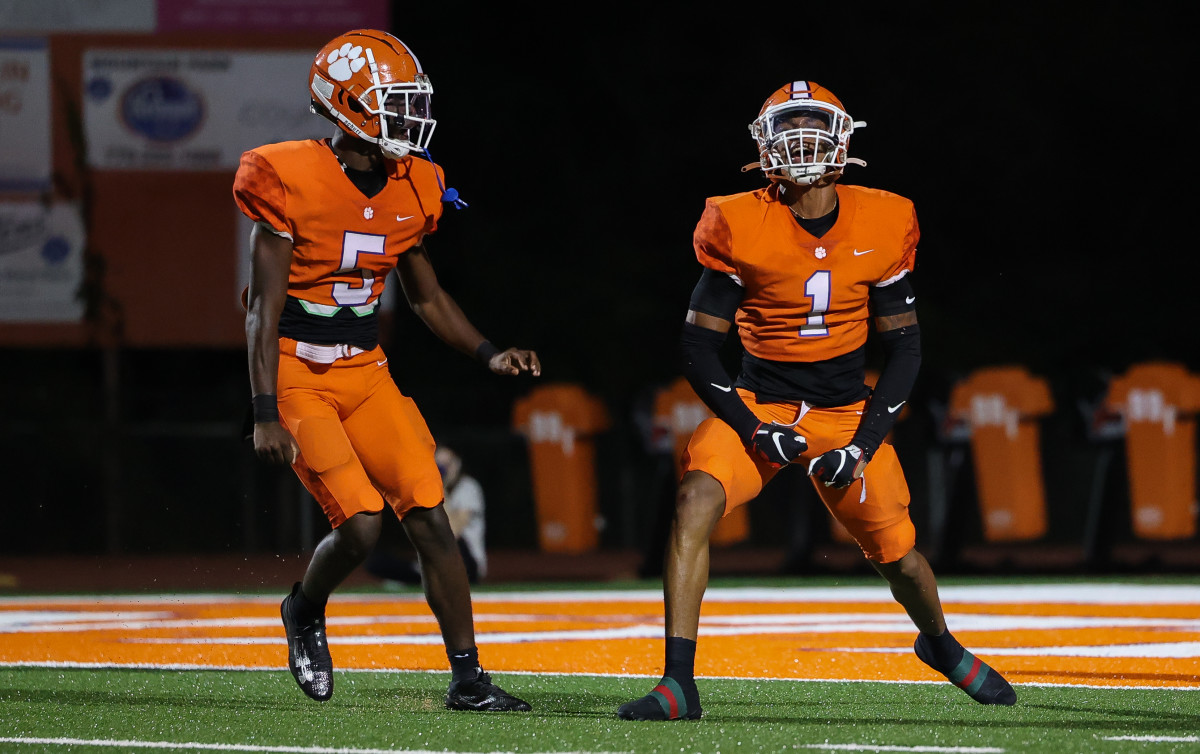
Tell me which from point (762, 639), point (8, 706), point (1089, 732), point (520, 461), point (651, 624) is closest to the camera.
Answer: point (1089, 732)

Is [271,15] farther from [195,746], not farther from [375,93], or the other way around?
[195,746]

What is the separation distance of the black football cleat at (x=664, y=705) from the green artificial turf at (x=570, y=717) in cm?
3

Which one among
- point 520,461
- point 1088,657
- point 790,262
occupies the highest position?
point 790,262

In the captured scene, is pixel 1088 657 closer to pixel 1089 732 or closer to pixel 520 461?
pixel 1089 732

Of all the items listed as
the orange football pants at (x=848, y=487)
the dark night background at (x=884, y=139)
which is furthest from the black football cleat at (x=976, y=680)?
the dark night background at (x=884, y=139)

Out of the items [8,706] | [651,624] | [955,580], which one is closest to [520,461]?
[955,580]

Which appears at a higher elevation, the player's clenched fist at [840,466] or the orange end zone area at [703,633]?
the player's clenched fist at [840,466]

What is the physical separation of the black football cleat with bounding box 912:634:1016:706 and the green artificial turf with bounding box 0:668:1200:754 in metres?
0.04

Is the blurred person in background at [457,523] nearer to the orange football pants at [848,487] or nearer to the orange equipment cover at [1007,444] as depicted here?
the orange equipment cover at [1007,444]

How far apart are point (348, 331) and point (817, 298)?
1.40 m

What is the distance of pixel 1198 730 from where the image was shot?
201 inches

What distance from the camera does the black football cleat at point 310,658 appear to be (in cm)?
579

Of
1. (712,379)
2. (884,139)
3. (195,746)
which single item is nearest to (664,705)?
(712,379)

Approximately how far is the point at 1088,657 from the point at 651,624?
2434mm
